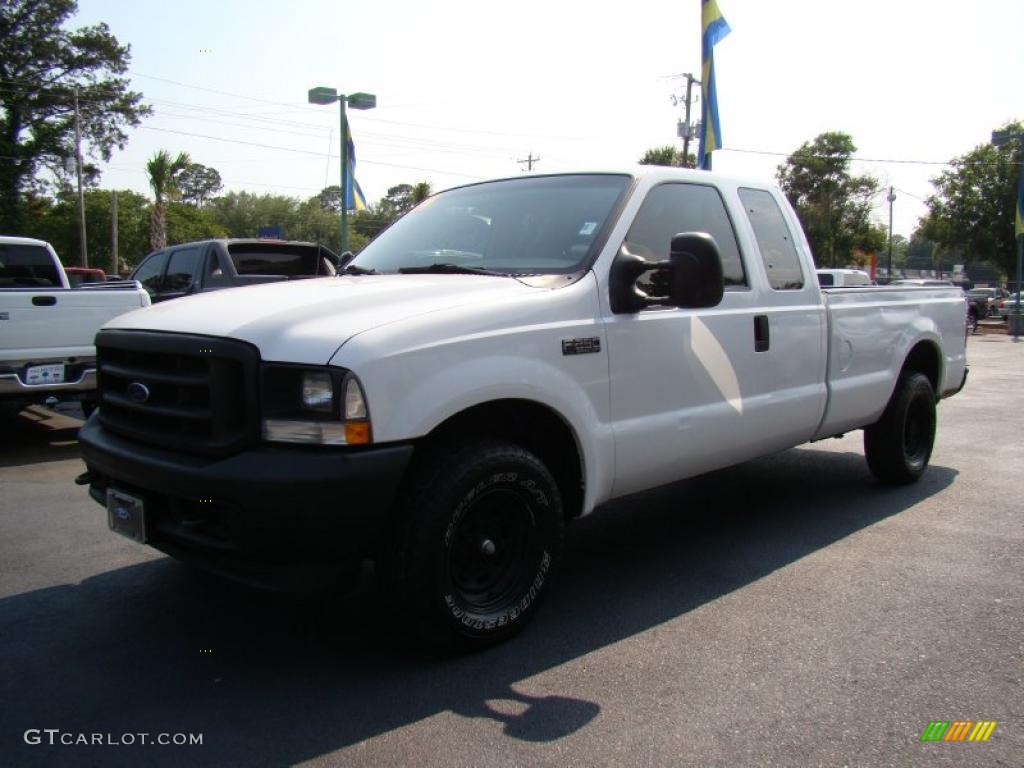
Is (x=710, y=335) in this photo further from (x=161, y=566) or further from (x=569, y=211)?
(x=161, y=566)

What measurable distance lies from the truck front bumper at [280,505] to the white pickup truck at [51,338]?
4.73 m

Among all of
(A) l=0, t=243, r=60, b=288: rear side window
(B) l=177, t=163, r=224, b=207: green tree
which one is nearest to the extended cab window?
(A) l=0, t=243, r=60, b=288: rear side window

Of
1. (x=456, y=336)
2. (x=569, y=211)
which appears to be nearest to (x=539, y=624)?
(x=456, y=336)

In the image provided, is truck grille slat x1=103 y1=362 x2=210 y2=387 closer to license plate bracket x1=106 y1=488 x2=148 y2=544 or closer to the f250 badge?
license plate bracket x1=106 y1=488 x2=148 y2=544

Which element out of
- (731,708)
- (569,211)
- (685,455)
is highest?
(569,211)

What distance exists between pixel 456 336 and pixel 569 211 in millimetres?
1209

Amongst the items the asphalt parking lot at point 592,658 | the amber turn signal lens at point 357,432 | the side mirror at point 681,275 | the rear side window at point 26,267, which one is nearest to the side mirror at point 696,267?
the side mirror at point 681,275

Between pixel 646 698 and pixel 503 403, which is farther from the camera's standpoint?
pixel 503 403

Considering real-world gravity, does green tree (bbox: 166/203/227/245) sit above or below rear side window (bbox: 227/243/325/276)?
above

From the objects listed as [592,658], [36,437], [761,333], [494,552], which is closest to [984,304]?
[761,333]

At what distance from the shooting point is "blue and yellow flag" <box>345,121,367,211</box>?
19938 mm

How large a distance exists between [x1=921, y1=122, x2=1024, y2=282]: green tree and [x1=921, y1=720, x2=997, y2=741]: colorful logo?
4933 cm

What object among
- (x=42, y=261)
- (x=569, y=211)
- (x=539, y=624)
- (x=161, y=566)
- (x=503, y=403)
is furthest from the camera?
(x=42, y=261)

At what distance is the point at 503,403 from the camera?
3.29 m
